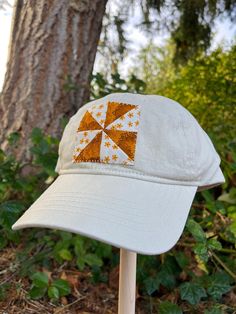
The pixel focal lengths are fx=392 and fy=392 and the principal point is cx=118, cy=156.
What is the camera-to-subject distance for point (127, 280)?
2.93 ft

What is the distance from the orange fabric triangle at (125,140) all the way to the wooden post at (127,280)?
24cm

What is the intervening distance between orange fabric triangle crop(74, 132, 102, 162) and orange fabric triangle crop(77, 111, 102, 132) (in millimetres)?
24

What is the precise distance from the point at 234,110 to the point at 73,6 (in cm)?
95

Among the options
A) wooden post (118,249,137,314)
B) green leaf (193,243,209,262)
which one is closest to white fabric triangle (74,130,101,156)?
wooden post (118,249,137,314)

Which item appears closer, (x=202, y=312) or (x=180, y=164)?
(x=180, y=164)

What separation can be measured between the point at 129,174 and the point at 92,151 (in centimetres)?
10

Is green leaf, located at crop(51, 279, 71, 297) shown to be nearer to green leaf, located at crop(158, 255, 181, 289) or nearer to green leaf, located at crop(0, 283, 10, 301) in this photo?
green leaf, located at crop(0, 283, 10, 301)

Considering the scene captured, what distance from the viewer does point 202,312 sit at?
47.6 inches

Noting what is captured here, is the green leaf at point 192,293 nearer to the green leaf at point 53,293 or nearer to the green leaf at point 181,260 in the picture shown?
the green leaf at point 181,260

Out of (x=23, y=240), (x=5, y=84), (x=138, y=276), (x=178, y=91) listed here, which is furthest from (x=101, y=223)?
(x=178, y=91)

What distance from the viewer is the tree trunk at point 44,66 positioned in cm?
170

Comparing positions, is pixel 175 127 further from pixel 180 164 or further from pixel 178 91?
pixel 178 91

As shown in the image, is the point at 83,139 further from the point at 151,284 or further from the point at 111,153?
Answer: the point at 151,284

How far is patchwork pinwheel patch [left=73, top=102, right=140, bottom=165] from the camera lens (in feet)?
2.64
